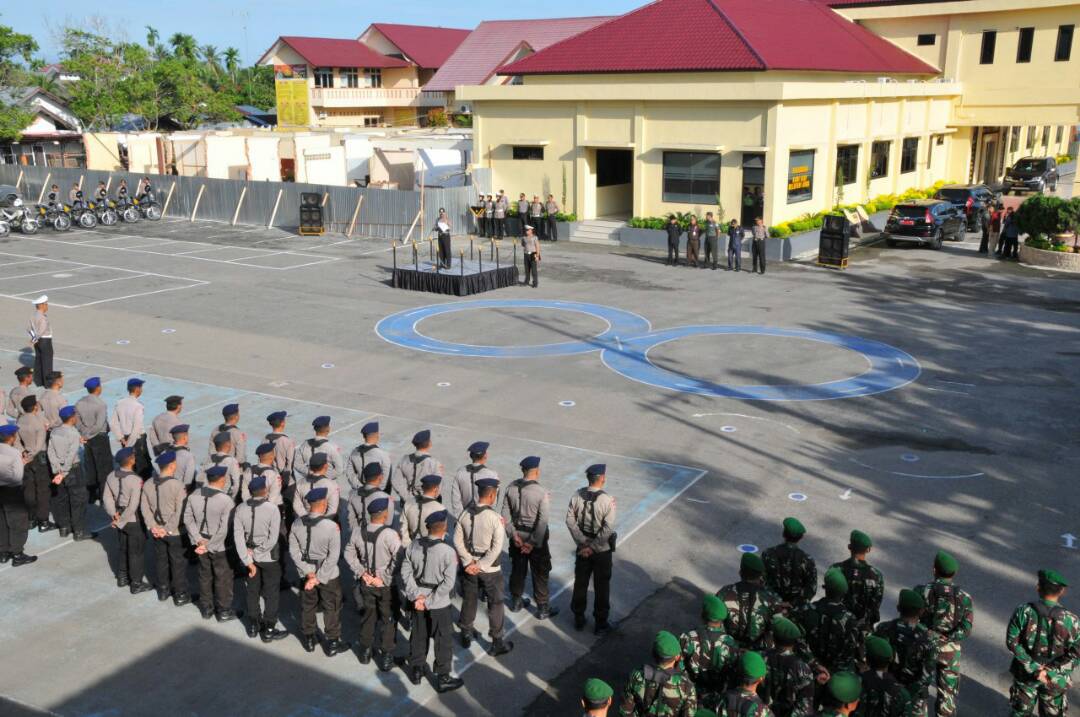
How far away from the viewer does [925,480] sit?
14211 mm

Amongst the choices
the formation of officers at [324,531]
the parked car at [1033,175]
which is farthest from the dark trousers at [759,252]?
the parked car at [1033,175]

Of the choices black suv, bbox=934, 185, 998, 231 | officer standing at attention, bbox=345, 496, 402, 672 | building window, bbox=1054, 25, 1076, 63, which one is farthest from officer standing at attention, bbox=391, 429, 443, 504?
building window, bbox=1054, 25, 1076, 63

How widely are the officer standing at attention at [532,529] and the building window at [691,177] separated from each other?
88.8 feet

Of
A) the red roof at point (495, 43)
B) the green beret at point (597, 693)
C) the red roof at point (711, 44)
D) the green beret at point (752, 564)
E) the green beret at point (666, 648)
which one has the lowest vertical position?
the green beret at point (597, 693)

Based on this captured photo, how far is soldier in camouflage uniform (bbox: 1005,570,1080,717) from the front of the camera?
8.21 meters

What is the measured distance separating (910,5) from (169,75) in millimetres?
47655

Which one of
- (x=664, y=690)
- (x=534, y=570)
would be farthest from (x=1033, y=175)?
(x=664, y=690)

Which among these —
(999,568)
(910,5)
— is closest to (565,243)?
(910,5)

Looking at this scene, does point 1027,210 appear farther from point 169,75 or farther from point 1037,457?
point 169,75

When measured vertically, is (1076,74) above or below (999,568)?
above

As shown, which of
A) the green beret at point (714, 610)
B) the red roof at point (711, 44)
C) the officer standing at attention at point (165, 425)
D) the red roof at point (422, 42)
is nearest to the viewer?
the green beret at point (714, 610)

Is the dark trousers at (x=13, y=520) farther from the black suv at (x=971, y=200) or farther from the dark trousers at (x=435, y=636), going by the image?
the black suv at (x=971, y=200)

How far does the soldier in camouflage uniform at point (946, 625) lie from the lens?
27.5 feet

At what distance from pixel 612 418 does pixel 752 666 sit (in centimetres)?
1014
